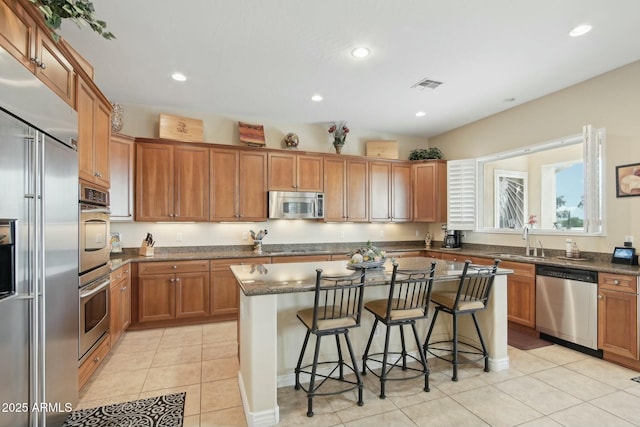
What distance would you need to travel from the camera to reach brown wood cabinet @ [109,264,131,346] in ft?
10.3

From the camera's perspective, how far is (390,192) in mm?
5605

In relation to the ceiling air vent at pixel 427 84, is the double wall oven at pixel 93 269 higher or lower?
lower

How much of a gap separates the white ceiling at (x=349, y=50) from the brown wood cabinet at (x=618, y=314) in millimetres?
2219

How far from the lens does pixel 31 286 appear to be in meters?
1.65

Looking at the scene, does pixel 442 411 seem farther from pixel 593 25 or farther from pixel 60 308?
pixel 593 25

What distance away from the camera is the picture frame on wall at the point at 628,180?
10.6 ft

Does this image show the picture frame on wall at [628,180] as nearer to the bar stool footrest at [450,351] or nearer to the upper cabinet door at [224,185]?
the bar stool footrest at [450,351]

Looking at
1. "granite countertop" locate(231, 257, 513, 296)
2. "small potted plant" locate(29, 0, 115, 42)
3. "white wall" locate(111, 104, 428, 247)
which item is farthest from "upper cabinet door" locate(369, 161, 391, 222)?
"small potted plant" locate(29, 0, 115, 42)

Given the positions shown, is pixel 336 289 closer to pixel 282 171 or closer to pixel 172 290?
pixel 172 290

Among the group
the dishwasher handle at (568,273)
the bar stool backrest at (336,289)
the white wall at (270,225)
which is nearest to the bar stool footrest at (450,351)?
the bar stool backrest at (336,289)

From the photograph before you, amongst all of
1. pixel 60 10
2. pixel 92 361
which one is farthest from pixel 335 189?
pixel 60 10

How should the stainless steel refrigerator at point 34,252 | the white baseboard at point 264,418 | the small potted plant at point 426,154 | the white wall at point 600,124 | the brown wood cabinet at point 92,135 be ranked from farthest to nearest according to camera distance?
the small potted plant at point 426,154 < the white wall at point 600,124 < the brown wood cabinet at point 92,135 < the white baseboard at point 264,418 < the stainless steel refrigerator at point 34,252

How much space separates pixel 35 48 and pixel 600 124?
16.8ft

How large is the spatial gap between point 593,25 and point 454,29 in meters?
1.14
